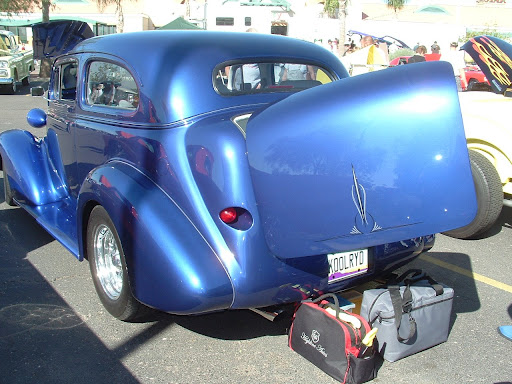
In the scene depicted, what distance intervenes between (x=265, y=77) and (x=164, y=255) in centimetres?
168

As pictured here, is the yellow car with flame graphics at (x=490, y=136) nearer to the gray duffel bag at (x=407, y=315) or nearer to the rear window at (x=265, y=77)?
the rear window at (x=265, y=77)

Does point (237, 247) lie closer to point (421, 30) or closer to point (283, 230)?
point (283, 230)

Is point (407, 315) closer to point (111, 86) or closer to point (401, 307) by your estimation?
point (401, 307)

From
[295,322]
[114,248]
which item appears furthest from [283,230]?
[114,248]

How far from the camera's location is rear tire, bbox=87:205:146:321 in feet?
10.8

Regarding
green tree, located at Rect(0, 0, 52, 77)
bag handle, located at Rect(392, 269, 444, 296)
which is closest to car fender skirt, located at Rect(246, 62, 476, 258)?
bag handle, located at Rect(392, 269, 444, 296)

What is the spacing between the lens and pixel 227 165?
111 inches

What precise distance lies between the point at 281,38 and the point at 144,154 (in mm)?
1558

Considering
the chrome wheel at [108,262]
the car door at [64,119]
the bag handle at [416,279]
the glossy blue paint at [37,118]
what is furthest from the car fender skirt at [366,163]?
the glossy blue paint at [37,118]

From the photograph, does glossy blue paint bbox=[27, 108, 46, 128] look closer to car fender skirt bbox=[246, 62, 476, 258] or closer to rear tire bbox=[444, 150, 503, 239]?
car fender skirt bbox=[246, 62, 476, 258]

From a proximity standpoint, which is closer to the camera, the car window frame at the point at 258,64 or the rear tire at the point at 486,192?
the car window frame at the point at 258,64

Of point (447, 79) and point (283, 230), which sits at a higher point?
point (447, 79)

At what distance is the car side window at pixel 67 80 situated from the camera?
14.9ft

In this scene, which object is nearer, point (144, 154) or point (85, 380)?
point (85, 380)
